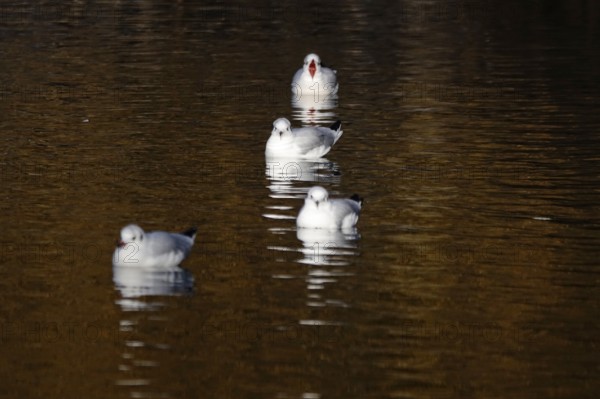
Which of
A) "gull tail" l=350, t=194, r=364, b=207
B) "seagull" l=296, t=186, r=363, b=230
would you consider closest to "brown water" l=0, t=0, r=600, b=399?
"seagull" l=296, t=186, r=363, b=230

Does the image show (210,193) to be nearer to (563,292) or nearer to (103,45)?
→ (563,292)

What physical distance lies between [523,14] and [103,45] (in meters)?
14.5

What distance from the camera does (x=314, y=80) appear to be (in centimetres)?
3628

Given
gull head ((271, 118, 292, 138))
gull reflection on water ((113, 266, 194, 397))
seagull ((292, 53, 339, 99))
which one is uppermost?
seagull ((292, 53, 339, 99))

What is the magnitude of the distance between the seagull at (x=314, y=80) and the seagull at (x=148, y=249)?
15797 millimetres

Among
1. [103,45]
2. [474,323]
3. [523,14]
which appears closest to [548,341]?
[474,323]

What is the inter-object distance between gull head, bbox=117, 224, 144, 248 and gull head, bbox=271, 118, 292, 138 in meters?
8.30

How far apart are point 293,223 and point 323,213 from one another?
0.88 m

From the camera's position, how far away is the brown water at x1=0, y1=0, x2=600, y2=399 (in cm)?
1703

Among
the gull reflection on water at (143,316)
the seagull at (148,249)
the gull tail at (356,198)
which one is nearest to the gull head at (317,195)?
the gull tail at (356,198)

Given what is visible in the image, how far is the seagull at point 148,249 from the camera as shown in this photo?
20.4 metres

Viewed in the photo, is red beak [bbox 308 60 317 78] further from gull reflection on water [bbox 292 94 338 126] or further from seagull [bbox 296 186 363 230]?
seagull [bbox 296 186 363 230]

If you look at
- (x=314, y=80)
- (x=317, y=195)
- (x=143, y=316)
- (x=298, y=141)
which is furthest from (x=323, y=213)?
(x=314, y=80)

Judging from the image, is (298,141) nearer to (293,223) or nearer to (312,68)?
(293,223)
